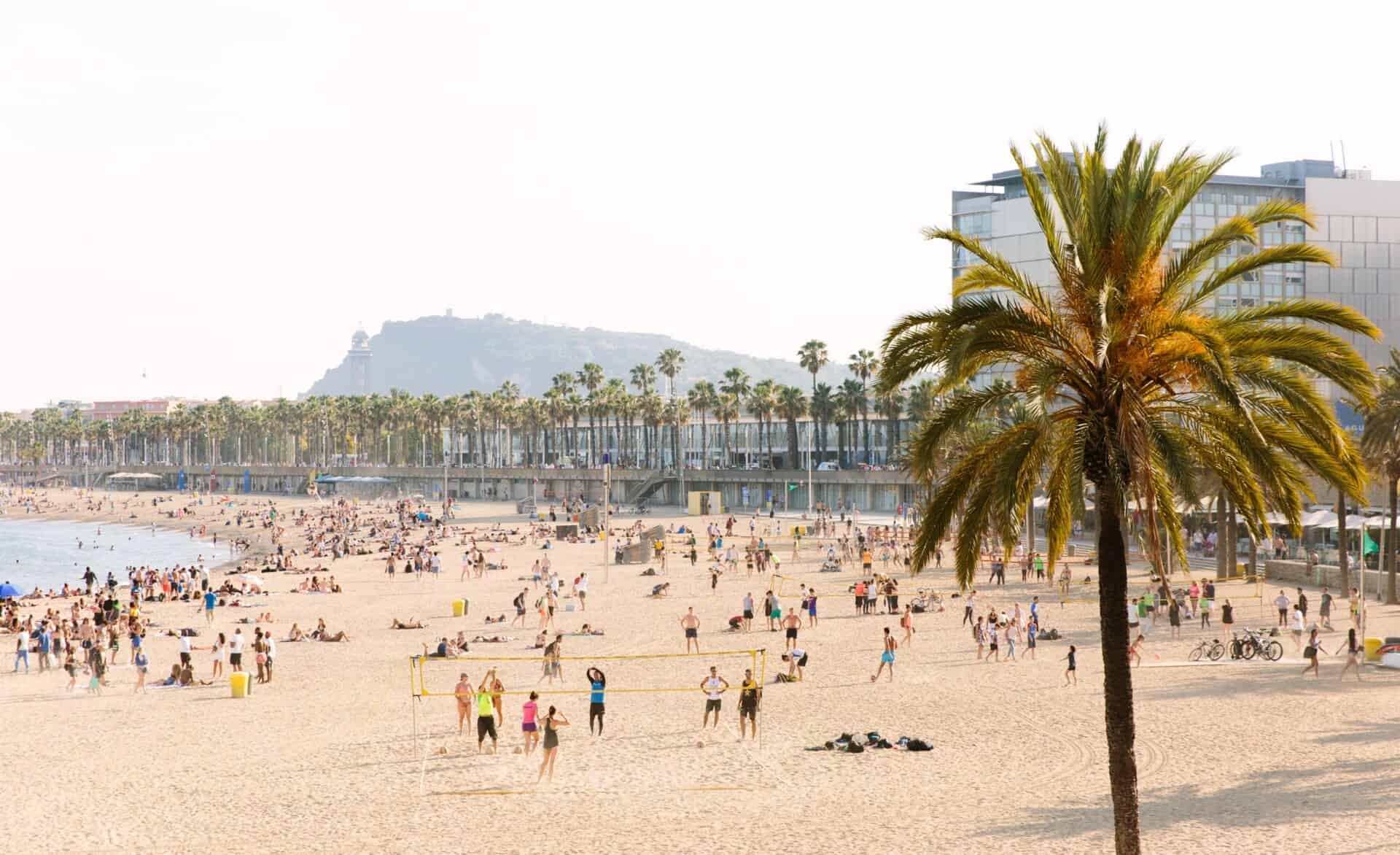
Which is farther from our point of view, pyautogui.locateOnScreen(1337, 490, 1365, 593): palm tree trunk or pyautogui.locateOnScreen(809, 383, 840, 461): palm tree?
pyautogui.locateOnScreen(809, 383, 840, 461): palm tree

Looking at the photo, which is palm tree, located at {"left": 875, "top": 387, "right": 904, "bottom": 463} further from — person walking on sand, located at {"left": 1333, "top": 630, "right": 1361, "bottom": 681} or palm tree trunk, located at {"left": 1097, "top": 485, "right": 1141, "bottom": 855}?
palm tree trunk, located at {"left": 1097, "top": 485, "right": 1141, "bottom": 855}

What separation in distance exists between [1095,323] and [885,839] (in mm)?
8016

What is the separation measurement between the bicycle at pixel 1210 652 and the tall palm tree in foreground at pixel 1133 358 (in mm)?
18188

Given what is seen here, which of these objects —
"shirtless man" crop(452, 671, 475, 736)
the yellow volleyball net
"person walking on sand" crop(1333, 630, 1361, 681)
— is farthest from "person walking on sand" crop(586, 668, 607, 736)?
"person walking on sand" crop(1333, 630, 1361, 681)

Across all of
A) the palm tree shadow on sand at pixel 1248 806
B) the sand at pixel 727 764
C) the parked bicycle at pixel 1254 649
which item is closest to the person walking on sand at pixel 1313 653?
the sand at pixel 727 764

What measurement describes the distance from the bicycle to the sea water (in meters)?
55.5

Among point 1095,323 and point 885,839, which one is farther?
point 885,839

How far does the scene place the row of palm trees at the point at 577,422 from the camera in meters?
105

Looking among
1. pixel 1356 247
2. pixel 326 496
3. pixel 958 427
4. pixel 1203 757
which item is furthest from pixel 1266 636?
pixel 326 496

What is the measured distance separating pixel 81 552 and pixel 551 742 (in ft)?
267

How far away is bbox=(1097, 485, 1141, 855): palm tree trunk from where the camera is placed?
10.6 metres

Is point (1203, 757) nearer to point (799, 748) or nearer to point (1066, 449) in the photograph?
point (799, 748)

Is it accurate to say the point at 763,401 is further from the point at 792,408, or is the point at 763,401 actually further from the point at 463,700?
the point at 463,700

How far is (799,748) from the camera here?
20.2m
